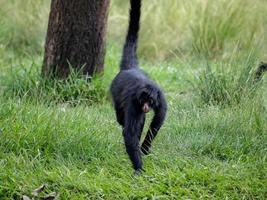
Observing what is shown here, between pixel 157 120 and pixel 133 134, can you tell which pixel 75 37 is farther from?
pixel 133 134

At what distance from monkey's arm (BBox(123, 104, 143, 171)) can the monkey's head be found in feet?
0.48

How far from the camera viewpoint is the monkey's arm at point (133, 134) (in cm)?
581

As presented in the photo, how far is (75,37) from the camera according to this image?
27.3 ft

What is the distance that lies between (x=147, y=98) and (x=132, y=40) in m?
1.46

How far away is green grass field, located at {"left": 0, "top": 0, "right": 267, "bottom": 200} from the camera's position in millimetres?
5605

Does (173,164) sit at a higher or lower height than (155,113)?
lower

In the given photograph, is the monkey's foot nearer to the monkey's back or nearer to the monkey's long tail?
the monkey's back

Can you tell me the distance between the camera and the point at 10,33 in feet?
38.1

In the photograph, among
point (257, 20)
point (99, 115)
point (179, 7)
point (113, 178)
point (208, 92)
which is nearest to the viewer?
point (113, 178)

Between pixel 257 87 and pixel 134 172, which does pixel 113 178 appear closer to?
pixel 134 172

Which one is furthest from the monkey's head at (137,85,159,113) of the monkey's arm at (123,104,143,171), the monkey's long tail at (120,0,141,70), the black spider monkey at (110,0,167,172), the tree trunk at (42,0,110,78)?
the tree trunk at (42,0,110,78)

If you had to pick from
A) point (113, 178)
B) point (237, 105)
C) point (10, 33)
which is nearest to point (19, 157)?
point (113, 178)

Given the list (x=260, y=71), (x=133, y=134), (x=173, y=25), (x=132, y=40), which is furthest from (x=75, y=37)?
(x=173, y=25)

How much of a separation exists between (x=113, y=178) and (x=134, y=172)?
208mm
